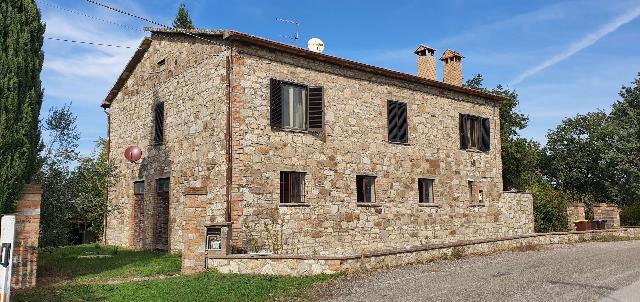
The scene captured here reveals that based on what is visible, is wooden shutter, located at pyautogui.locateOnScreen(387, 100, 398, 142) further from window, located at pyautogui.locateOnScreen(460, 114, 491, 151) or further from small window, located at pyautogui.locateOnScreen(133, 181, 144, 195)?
small window, located at pyautogui.locateOnScreen(133, 181, 144, 195)

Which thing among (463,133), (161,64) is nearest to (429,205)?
(463,133)

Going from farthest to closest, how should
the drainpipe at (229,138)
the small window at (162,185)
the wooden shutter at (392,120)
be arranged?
the wooden shutter at (392,120) < the small window at (162,185) < the drainpipe at (229,138)

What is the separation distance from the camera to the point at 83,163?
16.9m

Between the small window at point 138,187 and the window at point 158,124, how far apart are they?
182cm

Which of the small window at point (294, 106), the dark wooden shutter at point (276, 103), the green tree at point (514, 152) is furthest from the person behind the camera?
the green tree at point (514, 152)

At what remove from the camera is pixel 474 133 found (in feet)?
69.1

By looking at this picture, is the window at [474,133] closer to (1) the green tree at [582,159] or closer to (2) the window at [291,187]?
(2) the window at [291,187]

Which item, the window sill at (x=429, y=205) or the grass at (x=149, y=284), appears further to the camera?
the window sill at (x=429, y=205)

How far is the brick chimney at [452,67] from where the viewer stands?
23359mm

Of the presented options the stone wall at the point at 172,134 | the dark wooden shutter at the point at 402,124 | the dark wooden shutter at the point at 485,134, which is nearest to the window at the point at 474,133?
the dark wooden shutter at the point at 485,134

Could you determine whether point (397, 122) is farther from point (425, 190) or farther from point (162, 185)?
point (162, 185)

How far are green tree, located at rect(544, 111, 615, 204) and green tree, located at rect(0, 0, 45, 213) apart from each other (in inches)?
1347

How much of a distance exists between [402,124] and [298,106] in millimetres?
4386

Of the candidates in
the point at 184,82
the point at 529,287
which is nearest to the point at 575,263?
the point at 529,287
